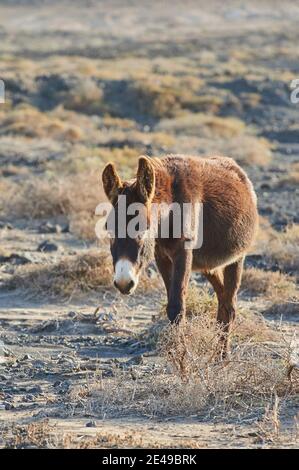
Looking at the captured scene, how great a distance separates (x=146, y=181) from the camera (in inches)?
306

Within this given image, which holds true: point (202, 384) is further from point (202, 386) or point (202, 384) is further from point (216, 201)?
point (216, 201)

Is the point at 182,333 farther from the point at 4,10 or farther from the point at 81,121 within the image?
the point at 4,10

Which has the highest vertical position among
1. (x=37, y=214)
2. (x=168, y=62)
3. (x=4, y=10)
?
(x=37, y=214)

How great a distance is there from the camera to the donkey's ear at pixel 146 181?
7754 mm

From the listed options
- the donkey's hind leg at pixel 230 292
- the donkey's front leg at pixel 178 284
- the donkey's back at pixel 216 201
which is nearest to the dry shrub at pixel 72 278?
the donkey's hind leg at pixel 230 292

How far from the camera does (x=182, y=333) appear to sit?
7871mm

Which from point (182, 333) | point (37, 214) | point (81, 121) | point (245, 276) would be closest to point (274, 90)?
point (81, 121)

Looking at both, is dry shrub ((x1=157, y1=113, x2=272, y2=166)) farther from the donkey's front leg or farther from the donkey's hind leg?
the donkey's front leg

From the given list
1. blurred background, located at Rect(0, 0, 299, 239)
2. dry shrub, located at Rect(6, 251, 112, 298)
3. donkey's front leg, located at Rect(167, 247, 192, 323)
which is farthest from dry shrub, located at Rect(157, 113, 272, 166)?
donkey's front leg, located at Rect(167, 247, 192, 323)

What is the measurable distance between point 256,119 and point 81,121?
5.78 metres

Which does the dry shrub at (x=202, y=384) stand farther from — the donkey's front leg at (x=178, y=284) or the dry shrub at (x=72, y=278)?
the dry shrub at (x=72, y=278)

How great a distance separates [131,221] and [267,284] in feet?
16.3

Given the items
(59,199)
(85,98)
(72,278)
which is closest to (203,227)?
(72,278)

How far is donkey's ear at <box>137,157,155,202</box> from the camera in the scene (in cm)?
775
